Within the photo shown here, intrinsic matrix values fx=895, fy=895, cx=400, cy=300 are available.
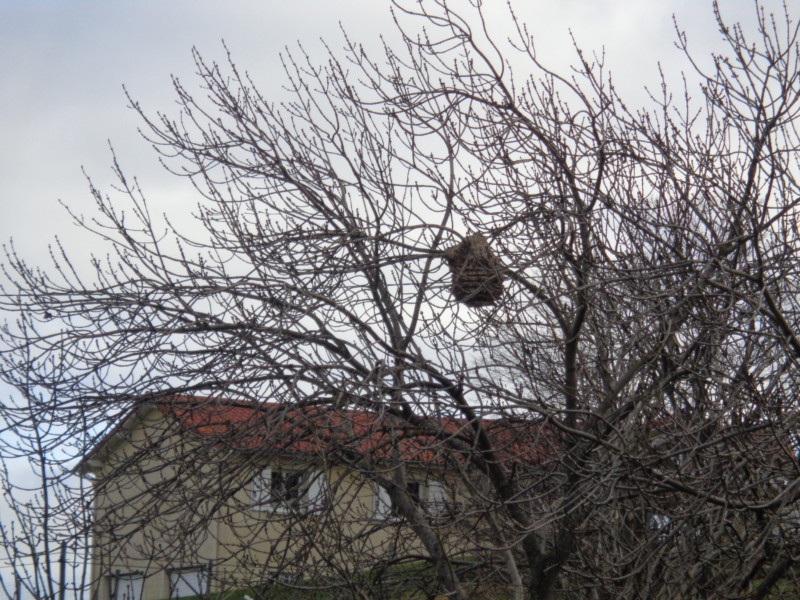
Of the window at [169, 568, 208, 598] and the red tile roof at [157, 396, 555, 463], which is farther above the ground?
the red tile roof at [157, 396, 555, 463]

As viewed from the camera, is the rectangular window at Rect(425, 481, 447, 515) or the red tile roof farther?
the rectangular window at Rect(425, 481, 447, 515)

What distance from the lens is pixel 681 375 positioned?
247 inches

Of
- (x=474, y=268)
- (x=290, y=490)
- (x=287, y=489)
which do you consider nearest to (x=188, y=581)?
(x=287, y=489)

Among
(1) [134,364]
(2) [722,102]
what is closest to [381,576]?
(1) [134,364]

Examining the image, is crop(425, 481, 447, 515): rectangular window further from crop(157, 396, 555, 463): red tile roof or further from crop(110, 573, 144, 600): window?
crop(110, 573, 144, 600): window

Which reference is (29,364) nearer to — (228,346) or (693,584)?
(228,346)

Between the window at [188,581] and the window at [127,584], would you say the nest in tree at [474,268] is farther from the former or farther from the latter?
the window at [127,584]

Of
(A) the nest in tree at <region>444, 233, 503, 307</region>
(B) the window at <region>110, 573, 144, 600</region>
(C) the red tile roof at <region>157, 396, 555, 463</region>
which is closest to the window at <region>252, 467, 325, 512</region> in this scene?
(C) the red tile roof at <region>157, 396, 555, 463</region>

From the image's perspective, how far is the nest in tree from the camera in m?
5.98

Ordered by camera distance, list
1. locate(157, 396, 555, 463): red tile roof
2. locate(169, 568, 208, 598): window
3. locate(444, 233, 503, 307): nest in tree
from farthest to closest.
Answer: locate(169, 568, 208, 598): window < locate(444, 233, 503, 307): nest in tree < locate(157, 396, 555, 463): red tile roof

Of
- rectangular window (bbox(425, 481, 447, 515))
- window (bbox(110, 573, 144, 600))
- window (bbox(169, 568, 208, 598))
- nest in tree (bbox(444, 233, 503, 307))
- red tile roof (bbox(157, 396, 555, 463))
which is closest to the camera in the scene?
red tile roof (bbox(157, 396, 555, 463))

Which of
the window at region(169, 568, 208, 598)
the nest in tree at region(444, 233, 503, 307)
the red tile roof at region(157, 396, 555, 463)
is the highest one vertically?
the nest in tree at region(444, 233, 503, 307)

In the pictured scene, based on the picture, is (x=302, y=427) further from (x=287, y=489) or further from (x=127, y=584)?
(x=127, y=584)

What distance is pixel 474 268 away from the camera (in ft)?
19.7
